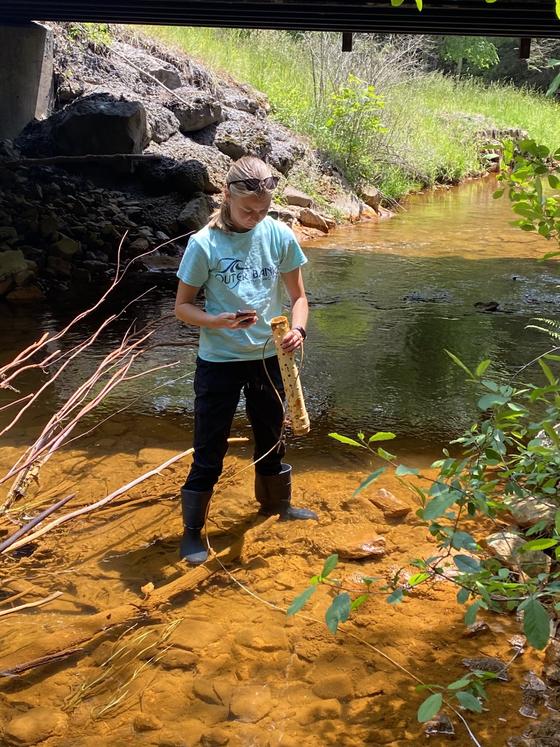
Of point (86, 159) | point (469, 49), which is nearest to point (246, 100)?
point (86, 159)

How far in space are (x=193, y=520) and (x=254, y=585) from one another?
0.43 m

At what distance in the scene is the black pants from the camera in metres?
3.33

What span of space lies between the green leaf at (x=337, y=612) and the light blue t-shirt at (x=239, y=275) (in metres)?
1.52

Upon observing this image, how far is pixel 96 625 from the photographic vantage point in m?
2.88

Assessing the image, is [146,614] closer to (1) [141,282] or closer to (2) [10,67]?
(1) [141,282]

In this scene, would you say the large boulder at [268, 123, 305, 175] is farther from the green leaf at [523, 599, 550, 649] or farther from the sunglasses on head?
the green leaf at [523, 599, 550, 649]

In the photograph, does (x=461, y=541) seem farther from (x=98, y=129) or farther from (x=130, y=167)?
(x=98, y=129)

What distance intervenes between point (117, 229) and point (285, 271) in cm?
751

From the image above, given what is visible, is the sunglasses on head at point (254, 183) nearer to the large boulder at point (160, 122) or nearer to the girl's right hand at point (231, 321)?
the girl's right hand at point (231, 321)

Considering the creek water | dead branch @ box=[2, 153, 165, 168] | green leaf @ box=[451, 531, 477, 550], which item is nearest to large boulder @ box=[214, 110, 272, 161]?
dead branch @ box=[2, 153, 165, 168]

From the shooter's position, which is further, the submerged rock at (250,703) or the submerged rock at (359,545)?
the submerged rock at (359,545)

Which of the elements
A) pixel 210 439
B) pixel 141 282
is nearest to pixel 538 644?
pixel 210 439

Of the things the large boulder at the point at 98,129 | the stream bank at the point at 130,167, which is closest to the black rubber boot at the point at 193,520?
the stream bank at the point at 130,167

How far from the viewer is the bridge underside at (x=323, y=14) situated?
8117 millimetres
